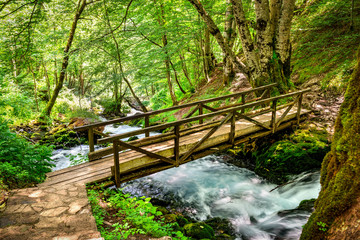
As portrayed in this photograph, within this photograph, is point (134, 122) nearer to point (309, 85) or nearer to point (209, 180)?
point (209, 180)

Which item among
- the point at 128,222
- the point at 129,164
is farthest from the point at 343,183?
the point at 129,164

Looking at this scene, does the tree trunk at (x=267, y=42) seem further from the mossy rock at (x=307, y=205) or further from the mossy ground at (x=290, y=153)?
the mossy rock at (x=307, y=205)

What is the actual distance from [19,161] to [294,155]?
697cm

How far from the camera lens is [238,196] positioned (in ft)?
20.0

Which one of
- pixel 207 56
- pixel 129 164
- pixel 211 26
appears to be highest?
pixel 211 26

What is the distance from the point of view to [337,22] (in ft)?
31.0

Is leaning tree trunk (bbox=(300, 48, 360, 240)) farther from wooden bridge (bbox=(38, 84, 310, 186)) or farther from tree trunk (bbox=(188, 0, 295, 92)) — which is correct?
tree trunk (bbox=(188, 0, 295, 92))

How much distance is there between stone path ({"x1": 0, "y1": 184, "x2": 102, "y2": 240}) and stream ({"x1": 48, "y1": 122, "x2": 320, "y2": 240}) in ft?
8.37

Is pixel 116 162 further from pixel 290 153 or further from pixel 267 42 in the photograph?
pixel 267 42

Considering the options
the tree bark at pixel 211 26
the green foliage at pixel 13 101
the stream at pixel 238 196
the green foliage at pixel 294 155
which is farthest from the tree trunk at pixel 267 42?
the green foliage at pixel 13 101

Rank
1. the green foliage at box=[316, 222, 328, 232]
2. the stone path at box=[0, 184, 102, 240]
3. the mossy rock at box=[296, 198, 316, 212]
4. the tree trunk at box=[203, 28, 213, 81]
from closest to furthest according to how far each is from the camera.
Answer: the stone path at box=[0, 184, 102, 240]
the green foliage at box=[316, 222, 328, 232]
the mossy rock at box=[296, 198, 316, 212]
the tree trunk at box=[203, 28, 213, 81]

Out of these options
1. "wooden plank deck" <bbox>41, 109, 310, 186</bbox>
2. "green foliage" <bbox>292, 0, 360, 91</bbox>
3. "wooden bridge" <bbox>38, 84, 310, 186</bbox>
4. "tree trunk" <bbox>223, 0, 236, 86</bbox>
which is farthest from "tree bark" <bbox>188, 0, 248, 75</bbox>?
"tree trunk" <bbox>223, 0, 236, 86</bbox>

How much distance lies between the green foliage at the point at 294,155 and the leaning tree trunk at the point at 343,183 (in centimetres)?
292

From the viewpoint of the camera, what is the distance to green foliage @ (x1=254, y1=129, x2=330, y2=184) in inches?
241
